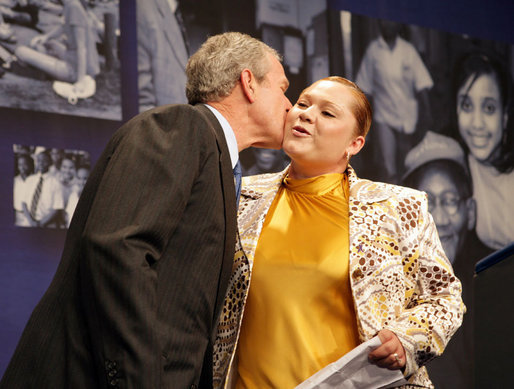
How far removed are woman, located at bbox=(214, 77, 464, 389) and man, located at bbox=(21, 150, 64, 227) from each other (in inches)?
55.5

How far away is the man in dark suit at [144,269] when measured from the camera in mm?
1326

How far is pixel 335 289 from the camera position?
6.03ft

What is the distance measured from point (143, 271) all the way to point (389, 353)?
29.2 inches

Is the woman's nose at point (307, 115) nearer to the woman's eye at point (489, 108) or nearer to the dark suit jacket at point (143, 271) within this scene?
the dark suit jacket at point (143, 271)

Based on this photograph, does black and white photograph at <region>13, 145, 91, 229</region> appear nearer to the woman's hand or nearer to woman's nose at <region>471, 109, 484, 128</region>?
the woman's hand

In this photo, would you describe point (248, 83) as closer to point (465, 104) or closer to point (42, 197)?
point (42, 197)

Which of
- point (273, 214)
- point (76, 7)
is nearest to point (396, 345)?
point (273, 214)

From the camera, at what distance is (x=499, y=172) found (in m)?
4.45

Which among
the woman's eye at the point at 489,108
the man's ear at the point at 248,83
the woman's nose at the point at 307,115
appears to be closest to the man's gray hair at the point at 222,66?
the man's ear at the point at 248,83

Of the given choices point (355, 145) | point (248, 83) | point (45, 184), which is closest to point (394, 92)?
point (355, 145)

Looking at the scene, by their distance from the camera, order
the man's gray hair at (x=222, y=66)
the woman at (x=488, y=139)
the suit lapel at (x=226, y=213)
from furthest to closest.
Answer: the woman at (x=488, y=139)
the man's gray hair at (x=222, y=66)
the suit lapel at (x=226, y=213)

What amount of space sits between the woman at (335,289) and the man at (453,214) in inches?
90.8

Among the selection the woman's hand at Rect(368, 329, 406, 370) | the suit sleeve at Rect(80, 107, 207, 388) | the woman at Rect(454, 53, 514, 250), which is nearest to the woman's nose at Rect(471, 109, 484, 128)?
the woman at Rect(454, 53, 514, 250)

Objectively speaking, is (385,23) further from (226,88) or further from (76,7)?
(226,88)
